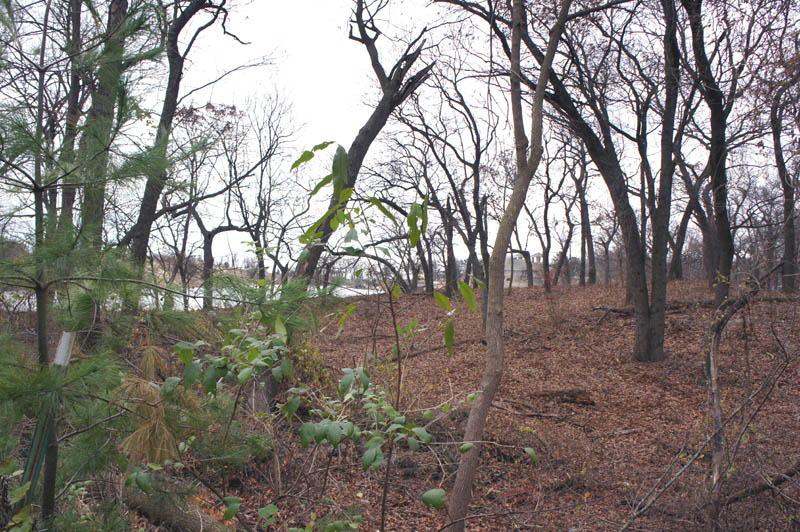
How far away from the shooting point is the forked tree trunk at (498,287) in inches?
131

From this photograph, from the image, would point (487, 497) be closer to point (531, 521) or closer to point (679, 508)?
point (531, 521)

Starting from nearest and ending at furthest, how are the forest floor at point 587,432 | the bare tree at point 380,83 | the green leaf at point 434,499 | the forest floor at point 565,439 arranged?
the green leaf at point 434,499 < the forest floor at point 565,439 < the forest floor at point 587,432 < the bare tree at point 380,83

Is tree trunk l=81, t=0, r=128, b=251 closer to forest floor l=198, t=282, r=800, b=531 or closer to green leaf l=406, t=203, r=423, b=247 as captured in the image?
forest floor l=198, t=282, r=800, b=531

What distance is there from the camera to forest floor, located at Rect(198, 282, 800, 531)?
344 cm

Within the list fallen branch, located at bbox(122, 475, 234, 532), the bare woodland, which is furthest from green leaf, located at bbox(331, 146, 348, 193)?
fallen branch, located at bbox(122, 475, 234, 532)

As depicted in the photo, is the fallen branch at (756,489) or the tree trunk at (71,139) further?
the fallen branch at (756,489)

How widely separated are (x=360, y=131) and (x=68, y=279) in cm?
554

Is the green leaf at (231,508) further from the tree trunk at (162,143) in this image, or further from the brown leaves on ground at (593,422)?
the tree trunk at (162,143)

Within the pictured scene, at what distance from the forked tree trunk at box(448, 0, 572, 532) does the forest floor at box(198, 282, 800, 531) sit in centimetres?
37

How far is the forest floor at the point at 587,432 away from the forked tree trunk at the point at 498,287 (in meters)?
0.37

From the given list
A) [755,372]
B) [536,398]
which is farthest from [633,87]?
[536,398]

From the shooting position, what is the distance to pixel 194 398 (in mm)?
2963

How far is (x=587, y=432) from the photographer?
634 centimetres

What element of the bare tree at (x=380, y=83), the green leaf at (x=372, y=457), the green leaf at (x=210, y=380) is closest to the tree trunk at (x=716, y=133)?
the bare tree at (x=380, y=83)
